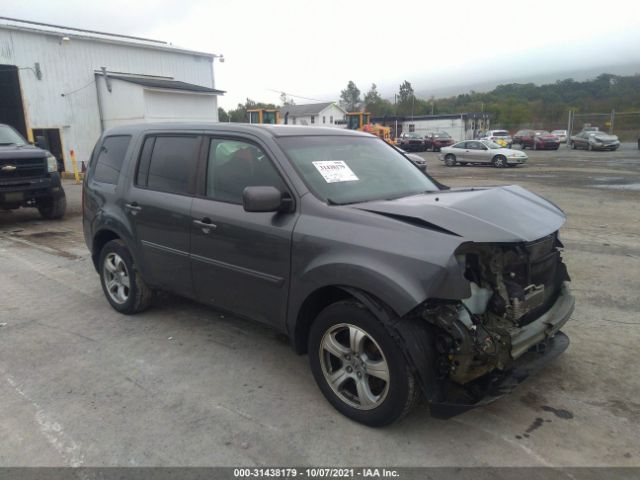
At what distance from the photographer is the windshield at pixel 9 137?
1009 centimetres

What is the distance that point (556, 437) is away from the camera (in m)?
2.86

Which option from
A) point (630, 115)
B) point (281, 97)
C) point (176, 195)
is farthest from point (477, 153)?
point (281, 97)

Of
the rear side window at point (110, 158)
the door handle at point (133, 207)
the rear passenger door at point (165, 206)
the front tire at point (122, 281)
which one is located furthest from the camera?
the rear side window at point (110, 158)

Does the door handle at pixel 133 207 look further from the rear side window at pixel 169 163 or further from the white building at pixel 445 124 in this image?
the white building at pixel 445 124

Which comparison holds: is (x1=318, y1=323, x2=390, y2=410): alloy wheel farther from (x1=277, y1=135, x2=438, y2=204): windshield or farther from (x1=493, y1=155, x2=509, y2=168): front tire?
(x1=493, y1=155, x2=509, y2=168): front tire

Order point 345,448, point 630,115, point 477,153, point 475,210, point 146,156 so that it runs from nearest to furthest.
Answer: point 345,448 → point 475,210 → point 146,156 → point 477,153 → point 630,115

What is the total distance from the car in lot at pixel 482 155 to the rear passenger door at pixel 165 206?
72.9 feet

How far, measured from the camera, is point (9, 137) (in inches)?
404

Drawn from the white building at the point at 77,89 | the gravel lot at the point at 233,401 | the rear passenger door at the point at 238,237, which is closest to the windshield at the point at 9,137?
the gravel lot at the point at 233,401

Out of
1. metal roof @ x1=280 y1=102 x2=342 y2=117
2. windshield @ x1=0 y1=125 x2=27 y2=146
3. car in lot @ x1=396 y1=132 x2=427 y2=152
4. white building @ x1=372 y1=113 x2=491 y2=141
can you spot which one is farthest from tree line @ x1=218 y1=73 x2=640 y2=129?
windshield @ x1=0 y1=125 x2=27 y2=146

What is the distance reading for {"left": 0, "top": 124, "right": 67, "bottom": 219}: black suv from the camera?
9328mm

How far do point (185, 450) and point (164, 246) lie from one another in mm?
1868

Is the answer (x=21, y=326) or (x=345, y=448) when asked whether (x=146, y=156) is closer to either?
(x=21, y=326)

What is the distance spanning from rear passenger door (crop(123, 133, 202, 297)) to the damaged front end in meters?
2.20
